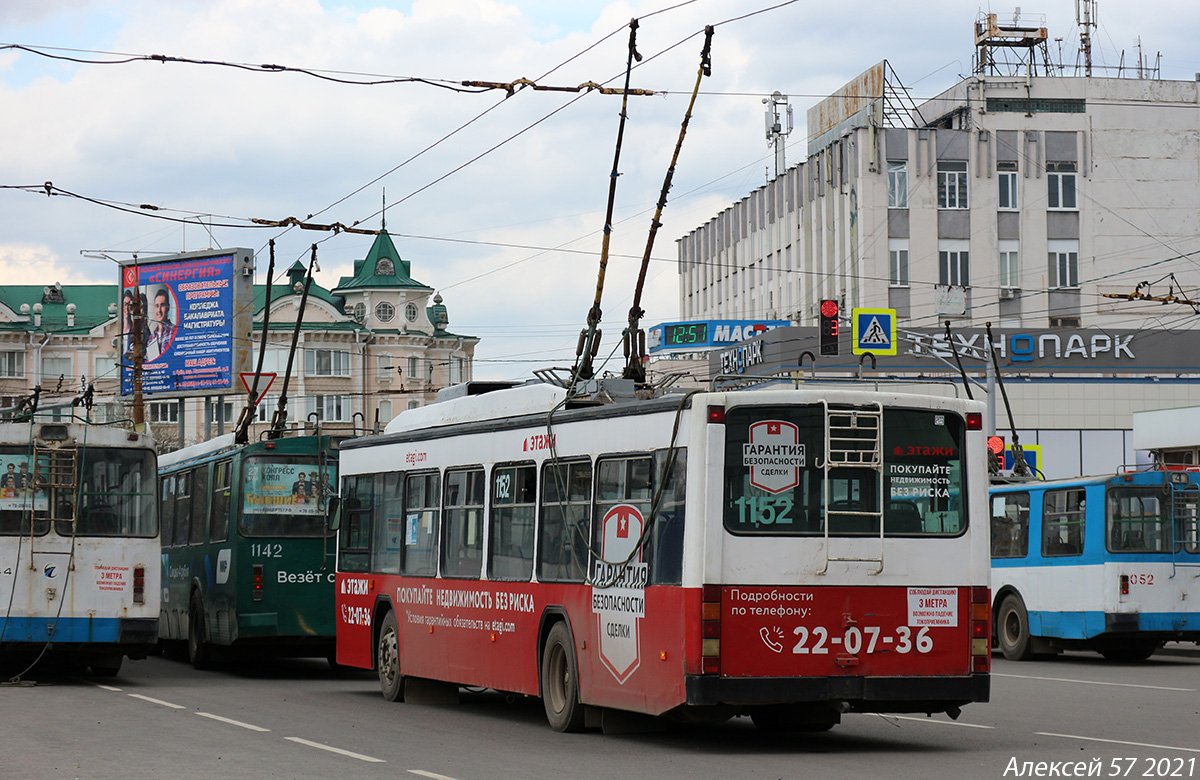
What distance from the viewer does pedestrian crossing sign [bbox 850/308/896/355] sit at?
51.9m

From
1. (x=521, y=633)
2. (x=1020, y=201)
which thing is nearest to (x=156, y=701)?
(x=521, y=633)

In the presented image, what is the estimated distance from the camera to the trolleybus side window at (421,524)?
16406 millimetres

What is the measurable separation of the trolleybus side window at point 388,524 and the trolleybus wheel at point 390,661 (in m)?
0.55

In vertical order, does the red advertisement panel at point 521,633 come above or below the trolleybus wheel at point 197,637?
above

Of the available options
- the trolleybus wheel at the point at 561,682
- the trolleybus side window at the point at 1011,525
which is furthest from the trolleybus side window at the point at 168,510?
the trolleybus wheel at the point at 561,682

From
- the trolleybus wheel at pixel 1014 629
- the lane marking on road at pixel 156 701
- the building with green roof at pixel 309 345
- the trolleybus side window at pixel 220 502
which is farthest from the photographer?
the building with green roof at pixel 309 345

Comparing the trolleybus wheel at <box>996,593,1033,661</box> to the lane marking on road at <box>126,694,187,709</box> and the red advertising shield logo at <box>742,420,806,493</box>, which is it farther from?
the red advertising shield logo at <box>742,420,806,493</box>

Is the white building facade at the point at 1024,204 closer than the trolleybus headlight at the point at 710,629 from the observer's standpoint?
No

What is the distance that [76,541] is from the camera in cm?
1858

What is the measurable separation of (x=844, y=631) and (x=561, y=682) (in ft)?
9.26

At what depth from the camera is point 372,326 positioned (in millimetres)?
103500

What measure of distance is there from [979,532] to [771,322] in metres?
58.0

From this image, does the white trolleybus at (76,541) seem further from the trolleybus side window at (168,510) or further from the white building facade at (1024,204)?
the white building facade at (1024,204)

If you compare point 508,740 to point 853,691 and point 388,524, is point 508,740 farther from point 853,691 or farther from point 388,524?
point 388,524
